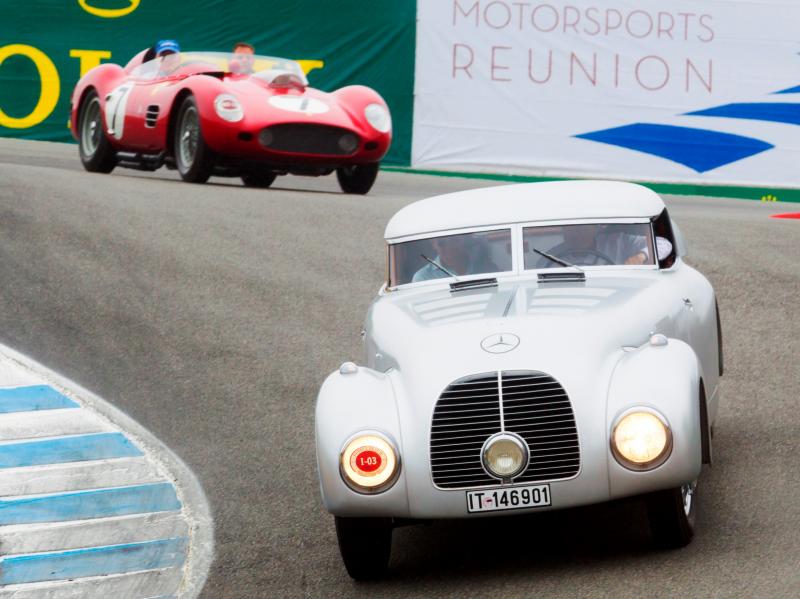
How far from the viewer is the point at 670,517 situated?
17.2 ft

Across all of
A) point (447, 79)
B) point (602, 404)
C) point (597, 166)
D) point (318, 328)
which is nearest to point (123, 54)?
point (447, 79)

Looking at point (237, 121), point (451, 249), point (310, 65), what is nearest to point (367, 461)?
point (451, 249)

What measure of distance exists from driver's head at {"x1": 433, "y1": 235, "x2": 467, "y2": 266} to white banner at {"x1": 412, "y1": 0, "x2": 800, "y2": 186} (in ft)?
40.9

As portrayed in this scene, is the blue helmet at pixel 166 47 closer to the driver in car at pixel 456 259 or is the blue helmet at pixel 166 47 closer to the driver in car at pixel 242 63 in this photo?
the driver in car at pixel 242 63

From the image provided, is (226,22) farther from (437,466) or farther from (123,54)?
(437,466)

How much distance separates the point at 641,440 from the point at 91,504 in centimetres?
284

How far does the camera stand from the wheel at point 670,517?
5176mm

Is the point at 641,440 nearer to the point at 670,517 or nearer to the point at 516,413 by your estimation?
the point at 670,517

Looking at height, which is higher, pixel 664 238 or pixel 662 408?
pixel 664 238

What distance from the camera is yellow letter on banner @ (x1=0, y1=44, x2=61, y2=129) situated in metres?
19.4

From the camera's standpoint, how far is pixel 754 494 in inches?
239

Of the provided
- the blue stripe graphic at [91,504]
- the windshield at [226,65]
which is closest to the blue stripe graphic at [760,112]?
the windshield at [226,65]

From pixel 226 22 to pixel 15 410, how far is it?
1285 cm

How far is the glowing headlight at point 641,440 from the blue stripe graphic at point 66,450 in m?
3.05
